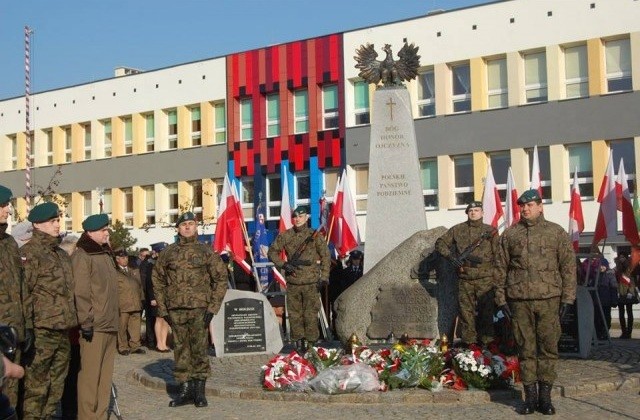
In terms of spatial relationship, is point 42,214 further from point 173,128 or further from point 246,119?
point 173,128

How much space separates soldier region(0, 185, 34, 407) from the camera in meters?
7.52

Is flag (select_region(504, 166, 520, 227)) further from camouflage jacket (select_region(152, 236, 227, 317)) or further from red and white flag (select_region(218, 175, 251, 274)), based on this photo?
camouflage jacket (select_region(152, 236, 227, 317))

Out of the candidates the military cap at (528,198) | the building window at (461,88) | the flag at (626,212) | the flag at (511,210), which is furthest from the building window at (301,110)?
the military cap at (528,198)

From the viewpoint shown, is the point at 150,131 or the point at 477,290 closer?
the point at 477,290

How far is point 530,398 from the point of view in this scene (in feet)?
31.3

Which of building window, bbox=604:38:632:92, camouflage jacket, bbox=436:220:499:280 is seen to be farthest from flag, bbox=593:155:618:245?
building window, bbox=604:38:632:92

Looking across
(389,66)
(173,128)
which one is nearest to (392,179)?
(389,66)

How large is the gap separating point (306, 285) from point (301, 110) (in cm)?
2595

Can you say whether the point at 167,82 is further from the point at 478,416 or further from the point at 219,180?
the point at 478,416

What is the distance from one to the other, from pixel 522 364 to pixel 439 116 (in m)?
26.5

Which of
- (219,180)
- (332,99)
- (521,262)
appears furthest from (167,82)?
(521,262)

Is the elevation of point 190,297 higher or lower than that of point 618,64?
lower

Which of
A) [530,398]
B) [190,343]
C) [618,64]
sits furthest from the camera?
[618,64]

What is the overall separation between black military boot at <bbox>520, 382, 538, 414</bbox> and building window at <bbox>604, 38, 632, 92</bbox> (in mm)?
23916
